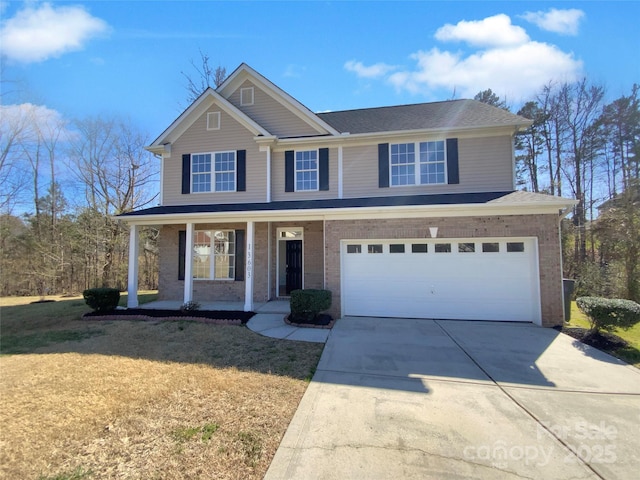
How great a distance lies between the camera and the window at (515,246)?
7.96m

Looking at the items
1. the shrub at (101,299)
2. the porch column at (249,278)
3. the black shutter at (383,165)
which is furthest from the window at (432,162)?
the shrub at (101,299)

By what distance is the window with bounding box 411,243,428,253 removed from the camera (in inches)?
332

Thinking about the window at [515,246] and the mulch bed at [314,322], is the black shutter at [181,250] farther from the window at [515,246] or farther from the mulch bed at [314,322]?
the window at [515,246]

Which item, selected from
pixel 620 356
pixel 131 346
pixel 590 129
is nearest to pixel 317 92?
pixel 131 346

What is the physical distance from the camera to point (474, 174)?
995 centimetres

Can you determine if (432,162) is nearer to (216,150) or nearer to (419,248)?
(419,248)

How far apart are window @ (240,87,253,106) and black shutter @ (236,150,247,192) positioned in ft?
7.85

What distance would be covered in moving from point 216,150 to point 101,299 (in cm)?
648

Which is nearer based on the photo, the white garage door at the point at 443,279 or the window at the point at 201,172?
the white garage door at the point at 443,279

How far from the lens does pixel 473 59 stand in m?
11.1

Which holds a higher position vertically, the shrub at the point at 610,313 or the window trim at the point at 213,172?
the window trim at the point at 213,172

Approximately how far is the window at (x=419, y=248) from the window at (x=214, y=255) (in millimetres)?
6664

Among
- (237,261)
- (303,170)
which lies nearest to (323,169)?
(303,170)

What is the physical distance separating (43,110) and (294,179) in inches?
729
